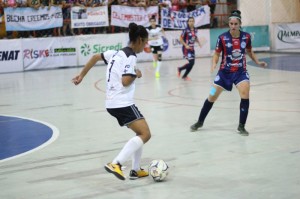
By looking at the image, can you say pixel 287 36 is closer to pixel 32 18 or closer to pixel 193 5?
pixel 193 5

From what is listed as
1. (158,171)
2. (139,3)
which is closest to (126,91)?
(158,171)

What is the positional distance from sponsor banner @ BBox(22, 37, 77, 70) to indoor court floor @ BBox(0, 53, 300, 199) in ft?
24.7

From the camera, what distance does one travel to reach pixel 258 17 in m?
33.2

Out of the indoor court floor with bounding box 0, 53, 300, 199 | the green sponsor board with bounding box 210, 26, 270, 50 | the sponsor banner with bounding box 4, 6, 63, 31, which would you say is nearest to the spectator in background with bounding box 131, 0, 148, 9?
the sponsor banner with bounding box 4, 6, 63, 31

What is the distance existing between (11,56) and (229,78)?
52.5 ft

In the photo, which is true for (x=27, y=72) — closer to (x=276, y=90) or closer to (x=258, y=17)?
(x=276, y=90)

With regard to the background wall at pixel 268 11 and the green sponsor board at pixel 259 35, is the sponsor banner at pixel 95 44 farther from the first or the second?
the background wall at pixel 268 11

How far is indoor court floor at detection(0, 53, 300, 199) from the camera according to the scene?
6.74 metres

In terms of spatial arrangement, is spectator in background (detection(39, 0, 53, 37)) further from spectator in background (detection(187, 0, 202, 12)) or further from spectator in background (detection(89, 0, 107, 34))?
spectator in background (detection(187, 0, 202, 12))

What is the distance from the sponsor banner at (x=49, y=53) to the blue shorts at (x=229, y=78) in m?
16.0

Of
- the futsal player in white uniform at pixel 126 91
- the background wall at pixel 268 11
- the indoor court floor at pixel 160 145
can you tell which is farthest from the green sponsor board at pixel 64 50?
the futsal player in white uniform at pixel 126 91

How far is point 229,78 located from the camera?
10.0 m

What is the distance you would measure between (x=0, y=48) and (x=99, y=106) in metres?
11.3

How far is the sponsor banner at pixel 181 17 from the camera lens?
1152 inches
